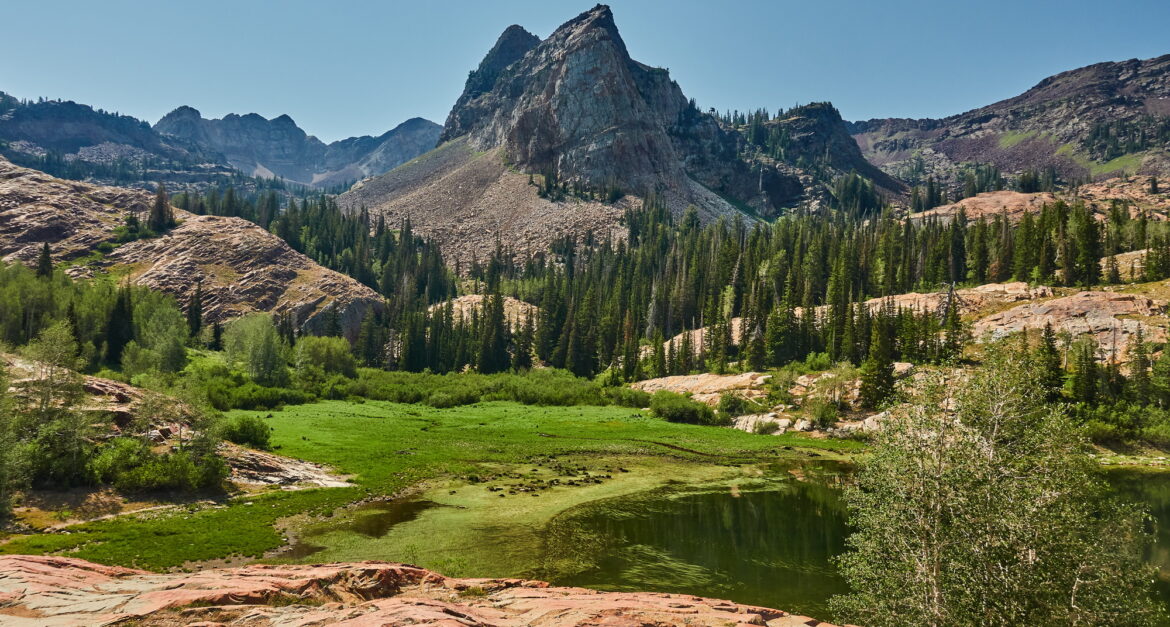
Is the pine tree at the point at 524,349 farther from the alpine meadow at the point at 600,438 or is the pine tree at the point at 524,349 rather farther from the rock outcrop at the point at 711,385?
the rock outcrop at the point at 711,385

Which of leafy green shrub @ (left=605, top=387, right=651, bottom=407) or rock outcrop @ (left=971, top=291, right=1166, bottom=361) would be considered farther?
leafy green shrub @ (left=605, top=387, right=651, bottom=407)

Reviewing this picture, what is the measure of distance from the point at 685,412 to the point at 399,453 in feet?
155

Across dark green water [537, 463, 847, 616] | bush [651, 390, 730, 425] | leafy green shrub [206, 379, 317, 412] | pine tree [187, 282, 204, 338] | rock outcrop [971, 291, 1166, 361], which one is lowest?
bush [651, 390, 730, 425]

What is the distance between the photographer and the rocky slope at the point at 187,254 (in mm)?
147875

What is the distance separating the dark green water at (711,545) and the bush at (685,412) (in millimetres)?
39142

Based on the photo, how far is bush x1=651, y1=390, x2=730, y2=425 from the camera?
293 feet

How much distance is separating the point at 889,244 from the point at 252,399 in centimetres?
14018

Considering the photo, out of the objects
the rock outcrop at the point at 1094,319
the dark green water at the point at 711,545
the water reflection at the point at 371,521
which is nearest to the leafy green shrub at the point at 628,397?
the dark green water at the point at 711,545

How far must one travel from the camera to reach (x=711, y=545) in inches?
→ 1377

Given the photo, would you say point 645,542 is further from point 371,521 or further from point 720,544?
point 371,521

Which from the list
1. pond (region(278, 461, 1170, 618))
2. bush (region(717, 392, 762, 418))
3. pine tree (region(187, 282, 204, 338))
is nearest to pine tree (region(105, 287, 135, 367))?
pine tree (region(187, 282, 204, 338))

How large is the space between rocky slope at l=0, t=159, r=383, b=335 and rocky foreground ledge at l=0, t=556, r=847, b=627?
14815 centimetres

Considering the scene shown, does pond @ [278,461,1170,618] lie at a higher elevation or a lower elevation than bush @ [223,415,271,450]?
lower

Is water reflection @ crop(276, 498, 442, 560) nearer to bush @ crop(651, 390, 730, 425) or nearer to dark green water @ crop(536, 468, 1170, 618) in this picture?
dark green water @ crop(536, 468, 1170, 618)
